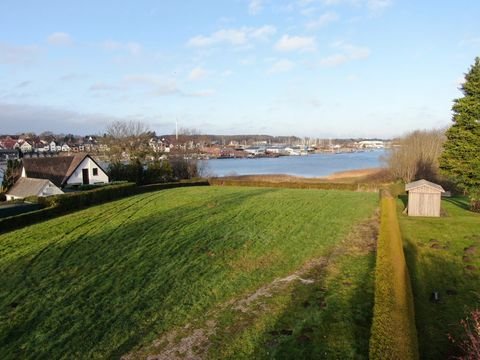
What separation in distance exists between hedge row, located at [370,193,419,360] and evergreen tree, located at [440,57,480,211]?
12.5m

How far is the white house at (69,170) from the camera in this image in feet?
119

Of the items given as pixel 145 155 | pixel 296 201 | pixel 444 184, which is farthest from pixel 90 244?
pixel 444 184

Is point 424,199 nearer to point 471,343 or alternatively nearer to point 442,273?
point 442,273

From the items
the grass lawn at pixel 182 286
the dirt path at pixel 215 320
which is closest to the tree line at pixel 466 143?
the grass lawn at pixel 182 286

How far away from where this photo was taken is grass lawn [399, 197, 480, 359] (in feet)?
26.6

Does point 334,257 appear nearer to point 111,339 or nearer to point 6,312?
point 111,339

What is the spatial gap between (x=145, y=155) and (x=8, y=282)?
3414 centimetres

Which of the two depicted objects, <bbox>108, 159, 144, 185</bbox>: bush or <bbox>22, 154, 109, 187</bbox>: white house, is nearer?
<bbox>22, 154, 109, 187</bbox>: white house

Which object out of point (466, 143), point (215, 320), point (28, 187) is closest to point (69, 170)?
point (28, 187)

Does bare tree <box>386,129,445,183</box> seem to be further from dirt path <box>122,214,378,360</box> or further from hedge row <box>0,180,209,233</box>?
dirt path <box>122,214,378,360</box>

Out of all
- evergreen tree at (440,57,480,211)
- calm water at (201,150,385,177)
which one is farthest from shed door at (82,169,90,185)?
evergreen tree at (440,57,480,211)

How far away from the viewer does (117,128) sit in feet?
176

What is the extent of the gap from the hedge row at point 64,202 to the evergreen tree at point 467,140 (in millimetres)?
21476

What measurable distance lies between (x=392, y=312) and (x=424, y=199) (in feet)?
51.3
